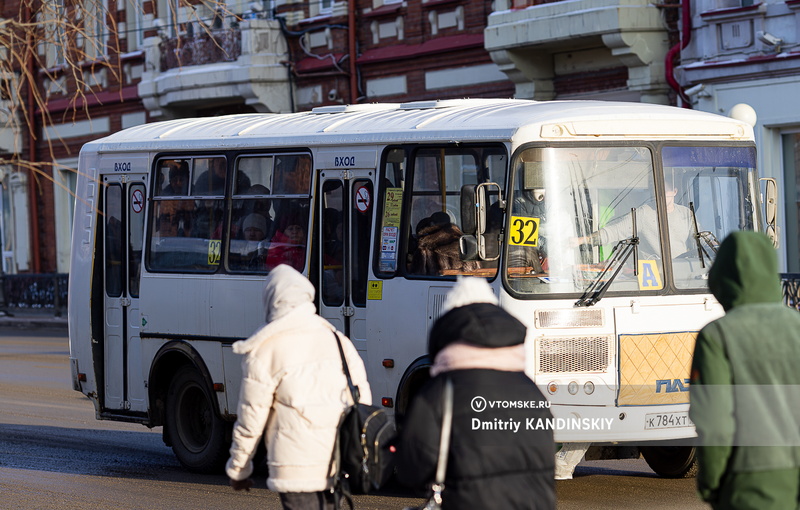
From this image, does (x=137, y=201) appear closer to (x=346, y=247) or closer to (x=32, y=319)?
(x=346, y=247)

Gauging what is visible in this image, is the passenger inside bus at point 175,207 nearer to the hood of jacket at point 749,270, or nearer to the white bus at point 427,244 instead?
the white bus at point 427,244

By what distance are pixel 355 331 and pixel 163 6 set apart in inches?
847

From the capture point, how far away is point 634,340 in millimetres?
9062

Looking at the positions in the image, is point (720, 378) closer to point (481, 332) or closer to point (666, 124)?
point (481, 332)

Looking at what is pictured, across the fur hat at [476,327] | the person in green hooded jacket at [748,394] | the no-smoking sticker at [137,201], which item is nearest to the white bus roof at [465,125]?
the no-smoking sticker at [137,201]

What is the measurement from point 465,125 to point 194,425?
3.61 m

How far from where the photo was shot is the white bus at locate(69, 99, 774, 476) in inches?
357

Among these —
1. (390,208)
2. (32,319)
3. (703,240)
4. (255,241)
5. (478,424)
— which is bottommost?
(478,424)

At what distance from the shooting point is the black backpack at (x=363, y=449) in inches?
234

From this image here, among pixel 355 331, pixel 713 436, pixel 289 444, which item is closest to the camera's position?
pixel 713 436

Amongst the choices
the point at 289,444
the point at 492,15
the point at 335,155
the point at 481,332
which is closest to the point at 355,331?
the point at 335,155

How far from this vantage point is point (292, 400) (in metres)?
6.02

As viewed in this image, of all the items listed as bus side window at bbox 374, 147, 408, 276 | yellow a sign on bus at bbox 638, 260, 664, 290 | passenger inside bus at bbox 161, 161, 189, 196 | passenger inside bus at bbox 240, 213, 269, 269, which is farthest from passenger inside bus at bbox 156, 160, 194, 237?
yellow a sign on bus at bbox 638, 260, 664, 290

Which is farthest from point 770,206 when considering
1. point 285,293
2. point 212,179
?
point 285,293
